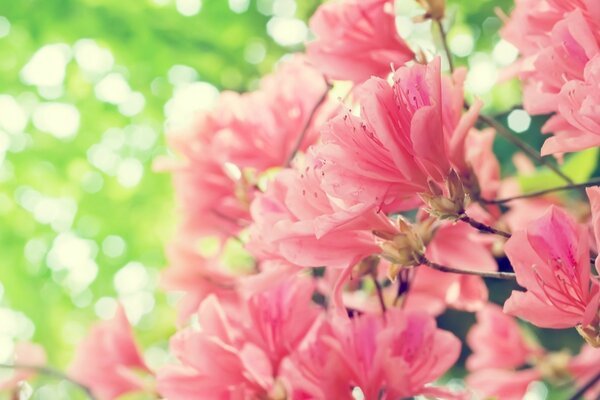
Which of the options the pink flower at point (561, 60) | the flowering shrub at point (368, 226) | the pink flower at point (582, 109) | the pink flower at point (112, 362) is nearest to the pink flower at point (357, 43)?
the flowering shrub at point (368, 226)

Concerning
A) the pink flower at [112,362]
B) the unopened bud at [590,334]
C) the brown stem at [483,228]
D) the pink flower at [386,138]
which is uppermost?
the pink flower at [386,138]

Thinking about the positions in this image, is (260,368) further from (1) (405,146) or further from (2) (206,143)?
(2) (206,143)

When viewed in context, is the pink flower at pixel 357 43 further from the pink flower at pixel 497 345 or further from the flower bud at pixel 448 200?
the pink flower at pixel 497 345

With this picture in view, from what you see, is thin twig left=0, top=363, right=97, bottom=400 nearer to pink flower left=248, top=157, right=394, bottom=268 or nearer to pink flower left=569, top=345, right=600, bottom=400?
pink flower left=248, top=157, right=394, bottom=268

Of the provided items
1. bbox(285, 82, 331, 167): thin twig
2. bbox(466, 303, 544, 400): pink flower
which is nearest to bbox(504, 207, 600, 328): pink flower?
bbox(285, 82, 331, 167): thin twig

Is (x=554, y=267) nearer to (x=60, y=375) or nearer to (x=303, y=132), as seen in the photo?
(x=303, y=132)

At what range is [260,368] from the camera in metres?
0.63

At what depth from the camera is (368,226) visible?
21.9 inches

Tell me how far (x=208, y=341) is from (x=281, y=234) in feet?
0.48

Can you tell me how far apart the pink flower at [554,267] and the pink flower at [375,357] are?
0.14 metres

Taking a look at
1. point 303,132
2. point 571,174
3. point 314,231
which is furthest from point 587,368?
point 314,231

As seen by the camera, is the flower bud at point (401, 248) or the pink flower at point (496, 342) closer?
the flower bud at point (401, 248)

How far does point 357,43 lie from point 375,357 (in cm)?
27

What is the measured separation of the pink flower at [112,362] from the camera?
34.9 inches
